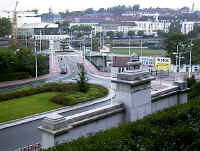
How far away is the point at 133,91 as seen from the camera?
24.7 feet

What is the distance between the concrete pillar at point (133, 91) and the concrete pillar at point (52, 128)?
6.35 ft

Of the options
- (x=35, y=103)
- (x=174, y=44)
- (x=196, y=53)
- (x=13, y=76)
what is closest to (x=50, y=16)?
(x=174, y=44)

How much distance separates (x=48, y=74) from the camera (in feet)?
114

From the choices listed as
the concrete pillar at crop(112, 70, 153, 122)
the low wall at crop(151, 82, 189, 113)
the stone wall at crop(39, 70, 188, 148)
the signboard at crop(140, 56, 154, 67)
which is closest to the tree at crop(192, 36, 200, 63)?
the signboard at crop(140, 56, 154, 67)

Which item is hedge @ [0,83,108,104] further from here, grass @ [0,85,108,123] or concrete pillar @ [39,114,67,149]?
concrete pillar @ [39,114,67,149]

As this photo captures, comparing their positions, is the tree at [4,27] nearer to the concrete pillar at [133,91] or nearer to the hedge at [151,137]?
the concrete pillar at [133,91]

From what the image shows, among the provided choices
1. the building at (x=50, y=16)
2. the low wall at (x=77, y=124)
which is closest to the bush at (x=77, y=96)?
the low wall at (x=77, y=124)

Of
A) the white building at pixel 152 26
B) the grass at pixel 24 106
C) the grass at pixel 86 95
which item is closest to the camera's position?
the grass at pixel 24 106

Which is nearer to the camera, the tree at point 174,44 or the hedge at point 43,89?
the hedge at point 43,89

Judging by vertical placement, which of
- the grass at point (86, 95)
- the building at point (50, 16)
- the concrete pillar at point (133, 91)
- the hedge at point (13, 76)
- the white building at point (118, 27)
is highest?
the building at point (50, 16)

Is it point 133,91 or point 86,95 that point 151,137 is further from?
point 86,95

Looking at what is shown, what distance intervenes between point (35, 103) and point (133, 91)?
43.4 feet

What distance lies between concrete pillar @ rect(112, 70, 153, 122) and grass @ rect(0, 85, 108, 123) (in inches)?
388

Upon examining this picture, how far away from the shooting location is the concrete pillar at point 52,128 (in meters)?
6.11
